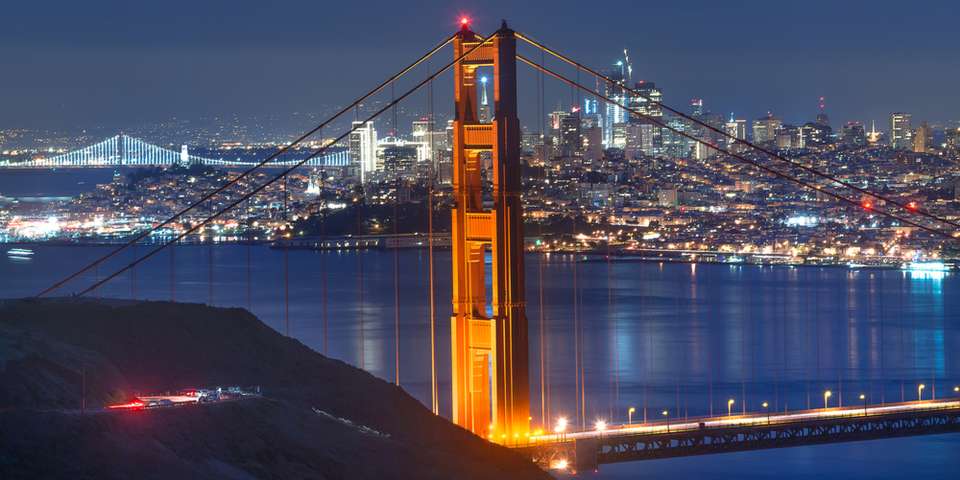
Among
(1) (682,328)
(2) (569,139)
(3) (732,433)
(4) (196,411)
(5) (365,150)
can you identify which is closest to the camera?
(4) (196,411)

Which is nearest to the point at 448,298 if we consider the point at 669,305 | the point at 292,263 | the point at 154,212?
the point at 669,305

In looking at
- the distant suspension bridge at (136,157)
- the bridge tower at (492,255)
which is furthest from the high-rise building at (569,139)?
the bridge tower at (492,255)

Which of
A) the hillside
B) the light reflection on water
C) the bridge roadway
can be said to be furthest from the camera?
the light reflection on water

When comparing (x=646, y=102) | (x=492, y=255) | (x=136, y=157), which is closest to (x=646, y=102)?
(x=646, y=102)

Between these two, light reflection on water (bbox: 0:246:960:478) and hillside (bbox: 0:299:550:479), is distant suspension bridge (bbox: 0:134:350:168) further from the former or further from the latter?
hillside (bbox: 0:299:550:479)

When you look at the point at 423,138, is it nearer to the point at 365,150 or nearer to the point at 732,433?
the point at 365,150

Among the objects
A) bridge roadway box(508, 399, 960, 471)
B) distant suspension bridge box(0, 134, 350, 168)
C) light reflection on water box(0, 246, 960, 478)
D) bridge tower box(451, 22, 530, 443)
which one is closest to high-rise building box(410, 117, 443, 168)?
light reflection on water box(0, 246, 960, 478)

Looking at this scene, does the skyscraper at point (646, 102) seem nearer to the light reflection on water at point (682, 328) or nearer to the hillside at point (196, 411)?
the light reflection on water at point (682, 328)
